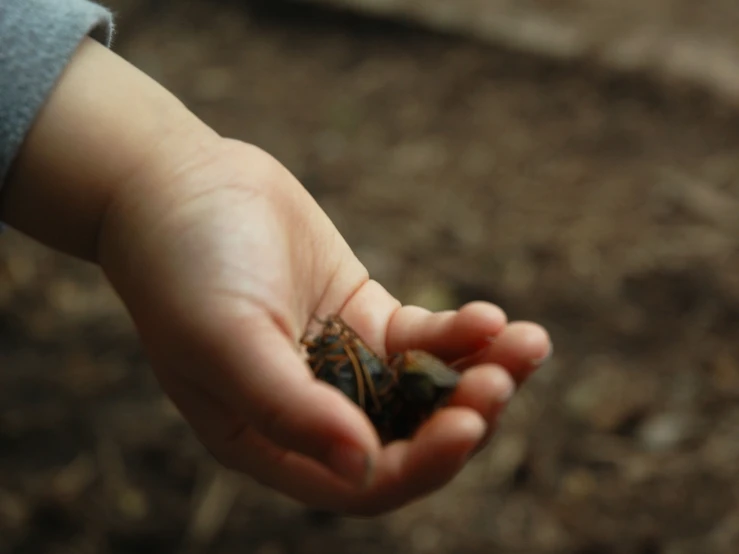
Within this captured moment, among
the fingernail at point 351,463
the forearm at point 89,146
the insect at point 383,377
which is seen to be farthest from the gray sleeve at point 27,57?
the fingernail at point 351,463

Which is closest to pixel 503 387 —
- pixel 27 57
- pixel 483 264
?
pixel 27 57

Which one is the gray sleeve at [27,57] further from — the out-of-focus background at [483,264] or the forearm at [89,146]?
the out-of-focus background at [483,264]

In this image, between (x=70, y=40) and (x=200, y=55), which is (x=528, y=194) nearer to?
(x=200, y=55)

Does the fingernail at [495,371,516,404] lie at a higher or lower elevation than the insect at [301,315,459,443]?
higher

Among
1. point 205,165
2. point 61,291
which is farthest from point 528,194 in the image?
point 205,165

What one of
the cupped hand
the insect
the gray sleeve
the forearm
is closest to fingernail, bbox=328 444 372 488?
the cupped hand

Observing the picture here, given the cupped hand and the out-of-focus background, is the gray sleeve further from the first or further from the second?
the out-of-focus background
